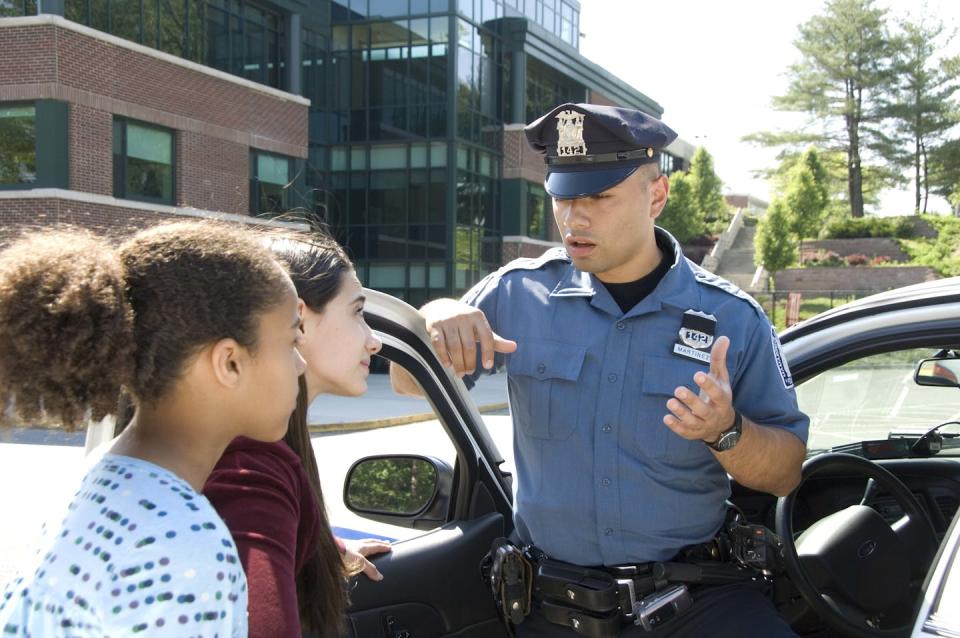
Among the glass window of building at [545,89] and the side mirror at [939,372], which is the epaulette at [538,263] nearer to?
the side mirror at [939,372]

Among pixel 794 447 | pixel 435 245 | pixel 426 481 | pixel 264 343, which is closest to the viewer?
pixel 264 343

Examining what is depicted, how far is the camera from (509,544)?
243cm

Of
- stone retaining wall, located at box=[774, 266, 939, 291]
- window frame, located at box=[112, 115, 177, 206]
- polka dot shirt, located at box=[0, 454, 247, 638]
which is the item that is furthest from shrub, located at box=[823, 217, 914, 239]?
polka dot shirt, located at box=[0, 454, 247, 638]

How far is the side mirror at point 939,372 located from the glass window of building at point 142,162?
18685mm

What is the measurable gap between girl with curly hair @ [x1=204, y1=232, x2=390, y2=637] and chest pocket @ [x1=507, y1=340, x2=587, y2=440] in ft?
1.95

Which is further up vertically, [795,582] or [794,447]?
[794,447]

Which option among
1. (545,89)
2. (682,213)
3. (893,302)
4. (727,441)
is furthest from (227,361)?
(682,213)

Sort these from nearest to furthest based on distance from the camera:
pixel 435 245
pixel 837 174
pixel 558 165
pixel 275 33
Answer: pixel 558 165
pixel 275 33
pixel 435 245
pixel 837 174

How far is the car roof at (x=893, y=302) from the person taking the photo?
2.23 metres

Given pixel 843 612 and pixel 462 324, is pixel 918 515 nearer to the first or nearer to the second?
pixel 843 612

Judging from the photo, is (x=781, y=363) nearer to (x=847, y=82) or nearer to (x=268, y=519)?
(x=268, y=519)

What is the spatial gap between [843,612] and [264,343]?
1.91 meters

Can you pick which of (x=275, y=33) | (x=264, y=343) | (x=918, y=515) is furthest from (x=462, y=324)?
(x=275, y=33)

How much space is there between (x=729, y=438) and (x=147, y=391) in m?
1.37
